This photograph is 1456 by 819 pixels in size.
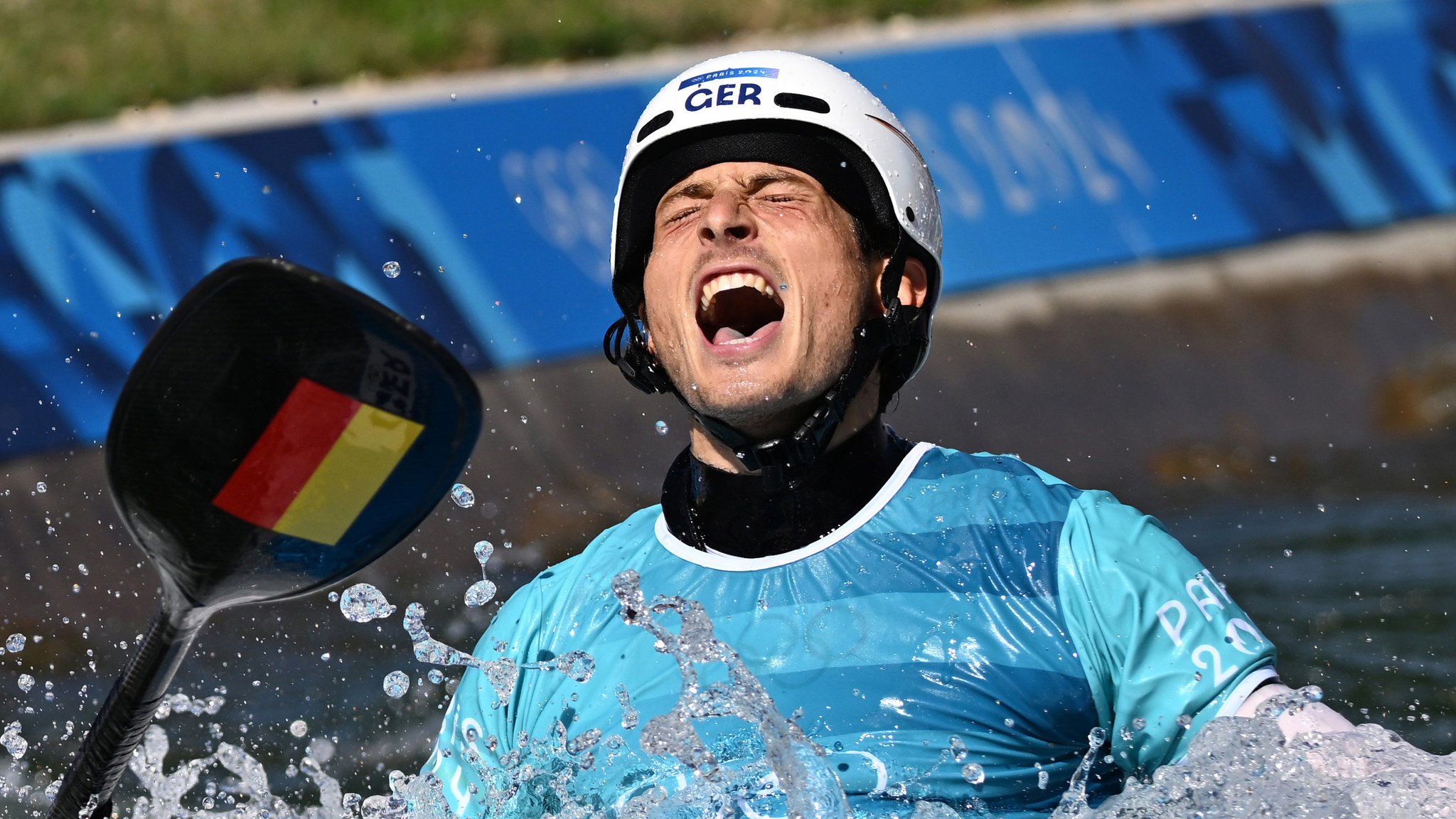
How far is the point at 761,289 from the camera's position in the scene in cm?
282

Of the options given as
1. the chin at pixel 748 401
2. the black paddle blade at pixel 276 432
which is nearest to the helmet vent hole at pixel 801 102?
the chin at pixel 748 401

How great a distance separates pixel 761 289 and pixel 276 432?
89 centimetres

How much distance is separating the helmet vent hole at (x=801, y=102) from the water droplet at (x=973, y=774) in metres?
1.33

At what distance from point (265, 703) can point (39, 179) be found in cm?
387

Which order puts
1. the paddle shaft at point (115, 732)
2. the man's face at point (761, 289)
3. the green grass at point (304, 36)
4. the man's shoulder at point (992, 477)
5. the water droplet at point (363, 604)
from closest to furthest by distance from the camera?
the paddle shaft at point (115, 732) < the man's shoulder at point (992, 477) < the man's face at point (761, 289) < the water droplet at point (363, 604) < the green grass at point (304, 36)

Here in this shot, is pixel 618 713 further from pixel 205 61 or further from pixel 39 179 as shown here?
pixel 205 61

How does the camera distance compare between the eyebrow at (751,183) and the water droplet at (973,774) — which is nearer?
the water droplet at (973,774)

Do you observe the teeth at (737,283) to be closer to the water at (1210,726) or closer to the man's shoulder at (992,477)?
the man's shoulder at (992,477)

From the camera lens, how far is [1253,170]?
980cm

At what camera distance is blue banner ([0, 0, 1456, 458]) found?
8250mm

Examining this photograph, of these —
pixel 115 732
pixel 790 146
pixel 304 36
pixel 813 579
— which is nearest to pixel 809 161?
pixel 790 146

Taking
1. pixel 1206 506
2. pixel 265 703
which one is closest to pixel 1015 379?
pixel 1206 506

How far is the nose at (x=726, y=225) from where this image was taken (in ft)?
9.22

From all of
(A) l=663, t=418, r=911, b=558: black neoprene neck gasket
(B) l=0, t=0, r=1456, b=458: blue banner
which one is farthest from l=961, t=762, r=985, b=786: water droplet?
(B) l=0, t=0, r=1456, b=458: blue banner
